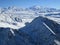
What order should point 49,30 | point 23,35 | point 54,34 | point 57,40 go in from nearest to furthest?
point 57,40 → point 54,34 → point 49,30 → point 23,35

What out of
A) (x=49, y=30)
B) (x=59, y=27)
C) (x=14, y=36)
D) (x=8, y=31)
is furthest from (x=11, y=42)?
(x=59, y=27)

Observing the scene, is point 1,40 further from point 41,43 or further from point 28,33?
point 41,43

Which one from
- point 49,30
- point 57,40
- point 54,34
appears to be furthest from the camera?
point 49,30

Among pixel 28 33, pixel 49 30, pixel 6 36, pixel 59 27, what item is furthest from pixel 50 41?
pixel 6 36

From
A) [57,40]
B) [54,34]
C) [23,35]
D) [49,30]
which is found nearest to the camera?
[57,40]

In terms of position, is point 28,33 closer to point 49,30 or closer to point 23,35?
point 23,35

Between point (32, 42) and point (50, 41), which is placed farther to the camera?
point (32, 42)

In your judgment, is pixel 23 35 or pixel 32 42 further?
pixel 23 35
